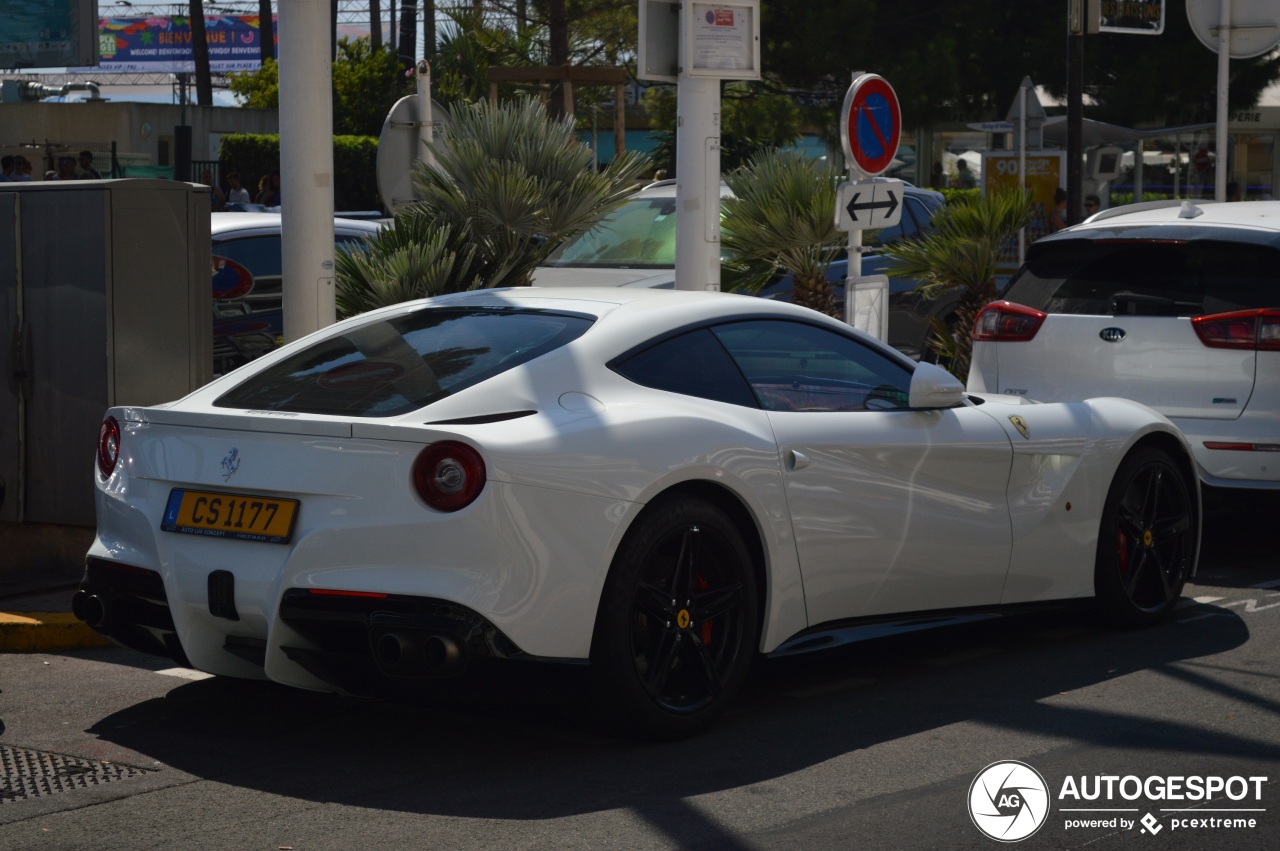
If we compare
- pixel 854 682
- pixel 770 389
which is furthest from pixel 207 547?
pixel 854 682

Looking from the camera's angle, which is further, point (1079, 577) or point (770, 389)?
point (1079, 577)

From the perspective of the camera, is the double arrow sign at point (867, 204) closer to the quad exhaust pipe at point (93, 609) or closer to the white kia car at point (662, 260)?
the white kia car at point (662, 260)

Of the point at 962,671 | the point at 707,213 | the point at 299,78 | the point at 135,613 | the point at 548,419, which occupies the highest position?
the point at 299,78

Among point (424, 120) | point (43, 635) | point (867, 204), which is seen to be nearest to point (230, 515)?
point (43, 635)

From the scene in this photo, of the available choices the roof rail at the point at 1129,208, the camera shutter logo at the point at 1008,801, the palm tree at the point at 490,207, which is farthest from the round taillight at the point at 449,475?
the roof rail at the point at 1129,208

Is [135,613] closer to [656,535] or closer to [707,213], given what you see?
[656,535]

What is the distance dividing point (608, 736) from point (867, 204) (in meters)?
6.03

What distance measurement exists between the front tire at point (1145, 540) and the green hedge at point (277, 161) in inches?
1183

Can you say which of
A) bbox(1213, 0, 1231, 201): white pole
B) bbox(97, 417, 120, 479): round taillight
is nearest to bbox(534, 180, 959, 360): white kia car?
bbox(1213, 0, 1231, 201): white pole

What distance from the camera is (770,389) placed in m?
5.62

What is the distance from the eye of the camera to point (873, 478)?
570cm

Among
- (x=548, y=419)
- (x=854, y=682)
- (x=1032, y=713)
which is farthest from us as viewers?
(x=854, y=682)

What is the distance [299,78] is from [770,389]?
396 cm

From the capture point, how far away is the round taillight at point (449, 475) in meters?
4.65
